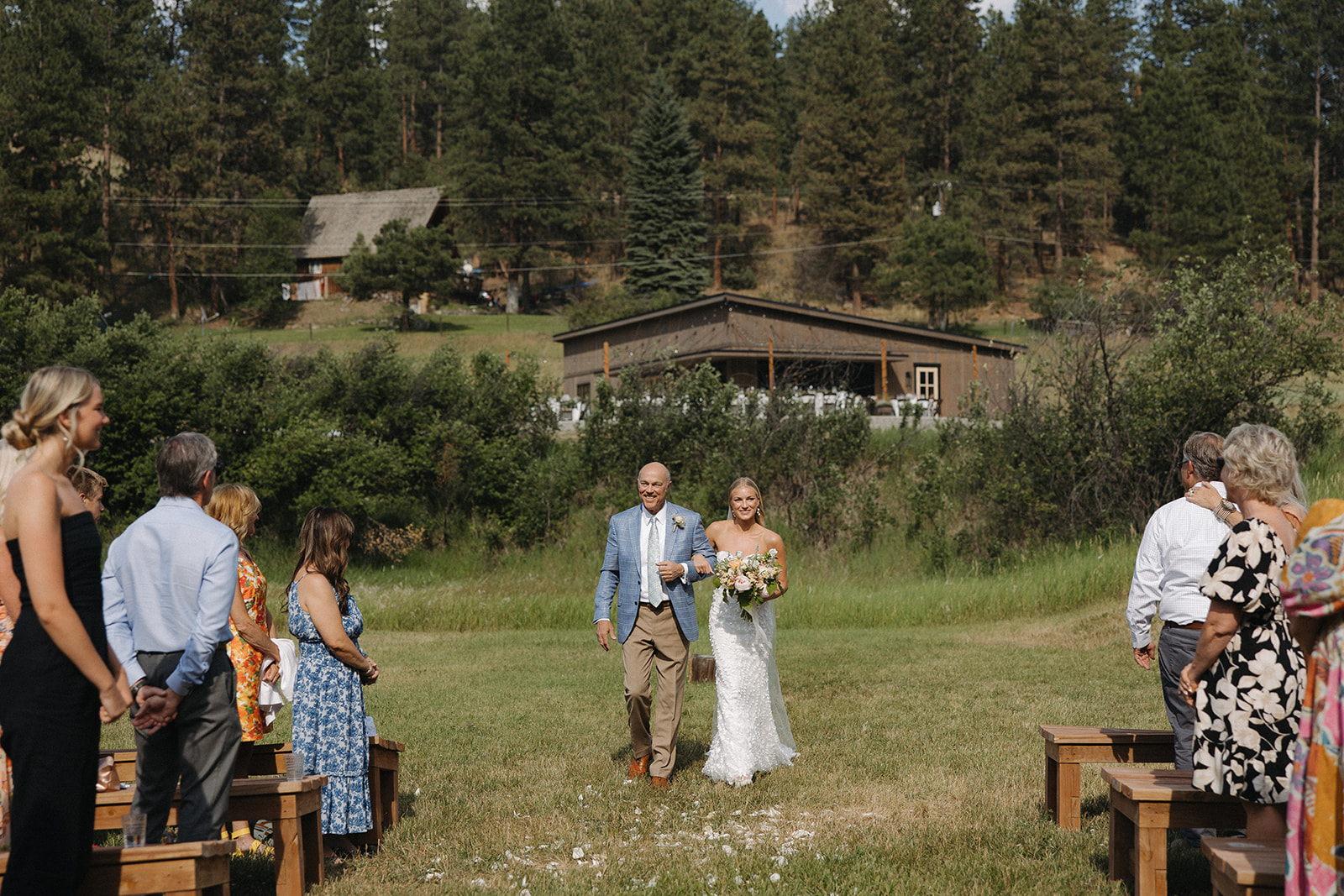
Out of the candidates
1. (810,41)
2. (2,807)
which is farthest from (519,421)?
(810,41)

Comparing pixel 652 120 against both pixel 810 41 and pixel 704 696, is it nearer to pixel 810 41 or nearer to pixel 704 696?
pixel 810 41

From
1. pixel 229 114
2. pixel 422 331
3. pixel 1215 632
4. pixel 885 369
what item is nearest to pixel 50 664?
pixel 1215 632

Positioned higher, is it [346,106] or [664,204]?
[346,106]

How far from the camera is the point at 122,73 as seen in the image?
67250 mm

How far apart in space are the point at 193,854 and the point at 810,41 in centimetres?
9083

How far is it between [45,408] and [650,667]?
16.8 ft

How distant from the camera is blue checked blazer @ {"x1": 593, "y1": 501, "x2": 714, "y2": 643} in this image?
8555 millimetres

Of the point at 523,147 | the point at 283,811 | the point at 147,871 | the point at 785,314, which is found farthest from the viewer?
the point at 523,147

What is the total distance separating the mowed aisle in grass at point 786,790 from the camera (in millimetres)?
6215

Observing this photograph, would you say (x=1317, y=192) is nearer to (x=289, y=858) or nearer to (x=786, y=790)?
(x=786, y=790)

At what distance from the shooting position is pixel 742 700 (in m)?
8.53

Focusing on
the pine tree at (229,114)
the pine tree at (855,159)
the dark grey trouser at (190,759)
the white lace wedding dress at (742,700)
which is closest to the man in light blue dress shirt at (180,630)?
the dark grey trouser at (190,759)

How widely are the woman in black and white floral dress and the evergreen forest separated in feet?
180

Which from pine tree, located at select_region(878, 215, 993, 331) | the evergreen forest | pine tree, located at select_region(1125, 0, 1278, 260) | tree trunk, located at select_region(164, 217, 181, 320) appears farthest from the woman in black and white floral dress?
tree trunk, located at select_region(164, 217, 181, 320)
